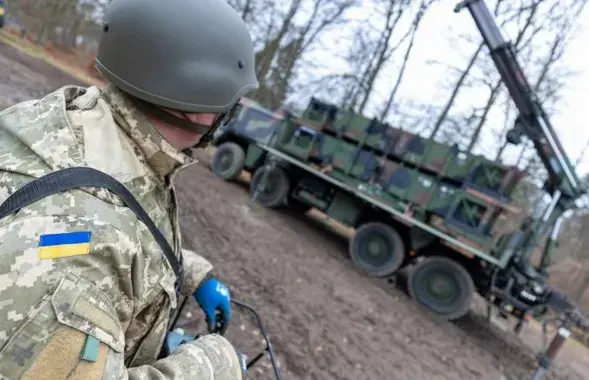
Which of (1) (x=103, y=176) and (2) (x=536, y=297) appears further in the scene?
(2) (x=536, y=297)

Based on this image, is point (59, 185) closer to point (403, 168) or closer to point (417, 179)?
point (417, 179)

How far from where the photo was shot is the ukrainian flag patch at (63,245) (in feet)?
2.51

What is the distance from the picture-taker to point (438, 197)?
700cm

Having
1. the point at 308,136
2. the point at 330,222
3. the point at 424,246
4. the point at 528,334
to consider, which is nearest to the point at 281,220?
the point at 308,136

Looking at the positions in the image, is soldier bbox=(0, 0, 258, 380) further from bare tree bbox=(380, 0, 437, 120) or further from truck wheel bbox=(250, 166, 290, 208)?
bare tree bbox=(380, 0, 437, 120)

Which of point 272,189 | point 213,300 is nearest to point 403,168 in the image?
point 272,189

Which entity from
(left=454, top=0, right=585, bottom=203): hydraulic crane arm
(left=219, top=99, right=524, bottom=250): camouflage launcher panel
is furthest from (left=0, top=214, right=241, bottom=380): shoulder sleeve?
(left=454, top=0, right=585, bottom=203): hydraulic crane arm

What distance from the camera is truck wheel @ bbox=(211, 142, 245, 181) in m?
9.98

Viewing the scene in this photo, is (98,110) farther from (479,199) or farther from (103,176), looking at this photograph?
(479,199)

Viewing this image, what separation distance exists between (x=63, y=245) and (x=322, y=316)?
4.25 m

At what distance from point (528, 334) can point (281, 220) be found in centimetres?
552

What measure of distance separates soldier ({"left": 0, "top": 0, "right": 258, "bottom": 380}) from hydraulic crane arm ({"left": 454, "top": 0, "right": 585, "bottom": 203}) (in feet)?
21.2

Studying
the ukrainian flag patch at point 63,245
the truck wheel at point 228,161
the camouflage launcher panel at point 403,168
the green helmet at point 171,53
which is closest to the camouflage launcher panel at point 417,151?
the camouflage launcher panel at point 403,168

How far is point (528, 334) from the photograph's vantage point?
854 centimetres
